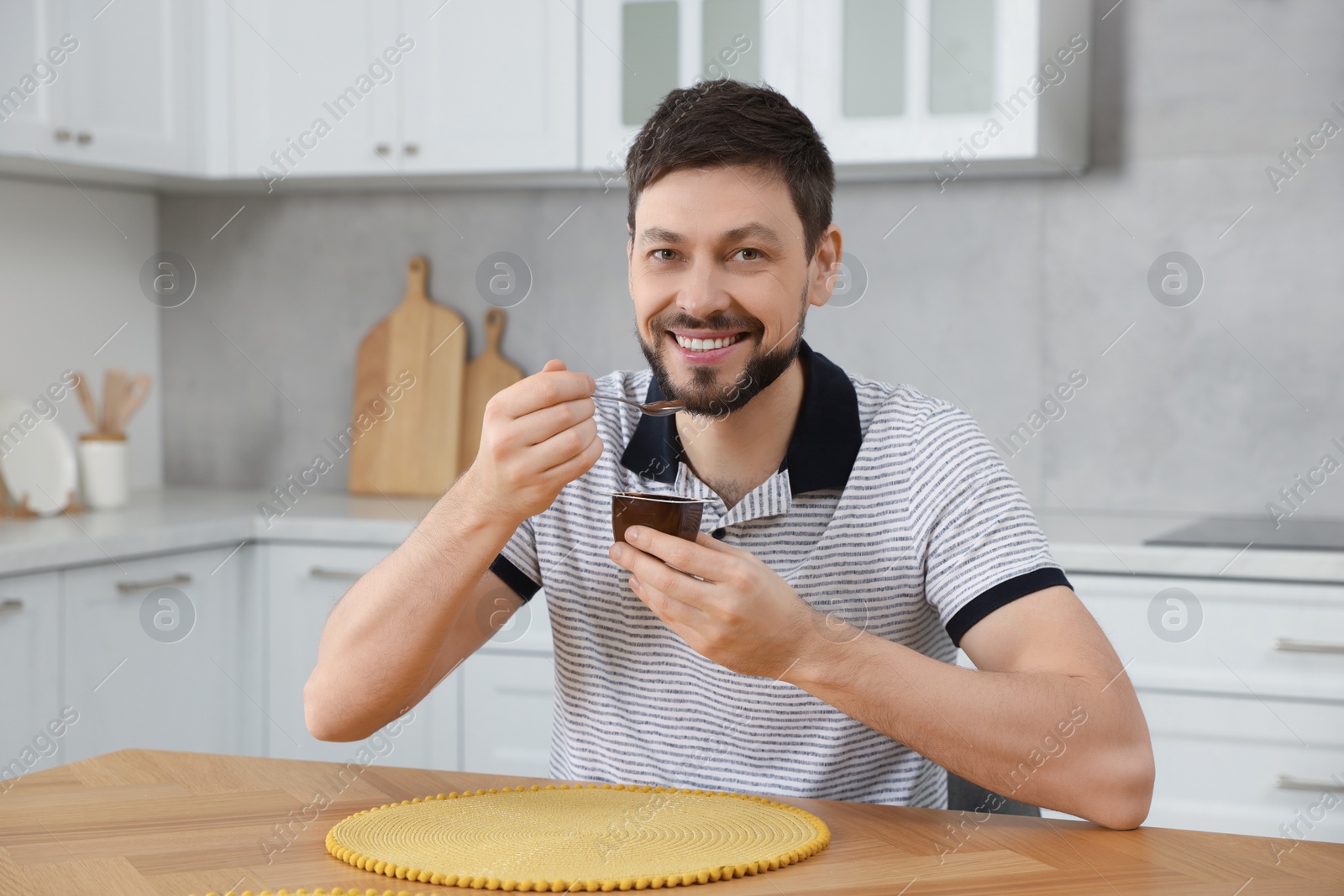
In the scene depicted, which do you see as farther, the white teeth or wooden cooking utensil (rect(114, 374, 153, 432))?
wooden cooking utensil (rect(114, 374, 153, 432))

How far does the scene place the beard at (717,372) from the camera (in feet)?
4.60

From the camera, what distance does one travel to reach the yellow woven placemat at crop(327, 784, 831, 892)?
3.11 feet

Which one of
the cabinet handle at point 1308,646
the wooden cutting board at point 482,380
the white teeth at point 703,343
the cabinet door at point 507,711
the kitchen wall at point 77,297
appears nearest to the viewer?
the white teeth at point 703,343

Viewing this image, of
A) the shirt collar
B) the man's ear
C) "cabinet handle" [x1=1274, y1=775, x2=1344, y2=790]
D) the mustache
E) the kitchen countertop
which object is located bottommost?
"cabinet handle" [x1=1274, y1=775, x2=1344, y2=790]

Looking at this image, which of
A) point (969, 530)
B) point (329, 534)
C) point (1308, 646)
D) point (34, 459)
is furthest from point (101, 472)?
point (1308, 646)

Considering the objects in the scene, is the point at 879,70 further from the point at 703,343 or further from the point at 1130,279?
the point at 703,343

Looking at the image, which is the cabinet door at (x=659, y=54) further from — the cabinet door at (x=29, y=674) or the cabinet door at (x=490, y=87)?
the cabinet door at (x=29, y=674)

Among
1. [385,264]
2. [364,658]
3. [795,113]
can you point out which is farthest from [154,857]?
[385,264]

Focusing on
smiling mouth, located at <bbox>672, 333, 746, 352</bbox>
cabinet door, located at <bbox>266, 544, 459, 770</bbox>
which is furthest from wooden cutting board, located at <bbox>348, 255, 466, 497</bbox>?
smiling mouth, located at <bbox>672, 333, 746, 352</bbox>

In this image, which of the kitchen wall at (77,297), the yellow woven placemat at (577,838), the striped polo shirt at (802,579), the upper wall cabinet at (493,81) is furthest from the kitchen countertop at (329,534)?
the yellow woven placemat at (577,838)

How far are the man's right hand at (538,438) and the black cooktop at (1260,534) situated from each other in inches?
55.0

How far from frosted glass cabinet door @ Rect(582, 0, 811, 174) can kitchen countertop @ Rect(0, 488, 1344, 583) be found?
914 mm

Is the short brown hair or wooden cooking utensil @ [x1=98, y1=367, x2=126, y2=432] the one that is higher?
the short brown hair

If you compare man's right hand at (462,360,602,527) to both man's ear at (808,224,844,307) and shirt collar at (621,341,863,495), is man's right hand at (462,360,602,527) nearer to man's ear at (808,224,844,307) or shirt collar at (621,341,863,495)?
shirt collar at (621,341,863,495)
